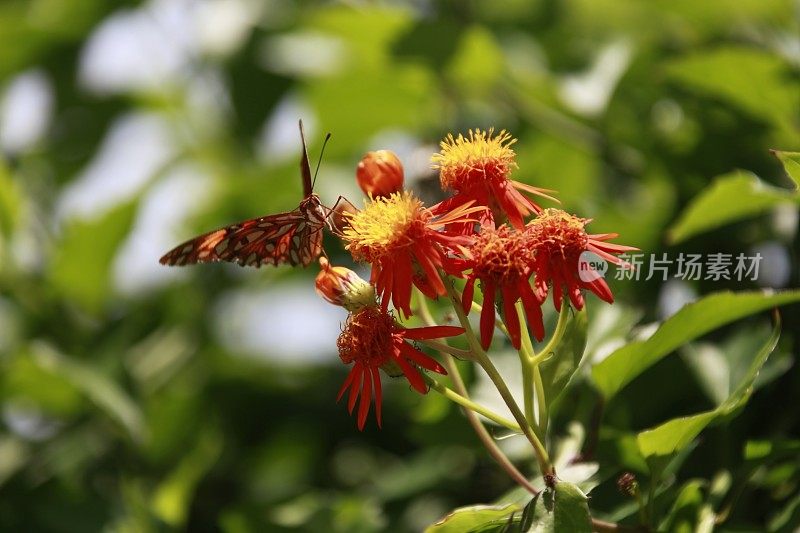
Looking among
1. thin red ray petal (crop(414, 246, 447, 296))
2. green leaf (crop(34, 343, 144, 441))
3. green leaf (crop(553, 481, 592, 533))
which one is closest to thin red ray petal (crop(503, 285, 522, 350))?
thin red ray petal (crop(414, 246, 447, 296))

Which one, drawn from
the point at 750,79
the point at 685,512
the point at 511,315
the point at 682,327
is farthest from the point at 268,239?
the point at 750,79

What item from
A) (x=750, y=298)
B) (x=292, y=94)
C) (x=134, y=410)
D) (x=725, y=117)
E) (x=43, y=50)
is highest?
(x=43, y=50)

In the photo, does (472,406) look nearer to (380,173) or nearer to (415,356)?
(415,356)

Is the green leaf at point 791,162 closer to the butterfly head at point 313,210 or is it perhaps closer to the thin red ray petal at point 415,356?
the thin red ray petal at point 415,356

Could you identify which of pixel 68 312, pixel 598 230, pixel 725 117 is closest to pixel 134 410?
pixel 68 312

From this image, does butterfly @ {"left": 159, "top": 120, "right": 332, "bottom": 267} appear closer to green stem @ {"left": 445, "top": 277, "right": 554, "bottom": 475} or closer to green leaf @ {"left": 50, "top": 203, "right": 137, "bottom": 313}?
green stem @ {"left": 445, "top": 277, "right": 554, "bottom": 475}

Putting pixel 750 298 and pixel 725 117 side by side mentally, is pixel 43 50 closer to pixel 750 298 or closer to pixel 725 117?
pixel 725 117
